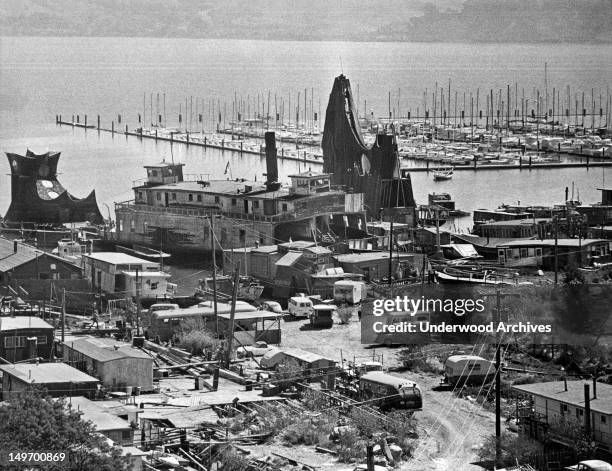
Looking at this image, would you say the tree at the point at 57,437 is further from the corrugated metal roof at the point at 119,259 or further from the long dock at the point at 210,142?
the long dock at the point at 210,142

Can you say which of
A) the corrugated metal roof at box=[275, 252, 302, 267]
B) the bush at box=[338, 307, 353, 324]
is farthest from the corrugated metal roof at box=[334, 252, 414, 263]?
the bush at box=[338, 307, 353, 324]

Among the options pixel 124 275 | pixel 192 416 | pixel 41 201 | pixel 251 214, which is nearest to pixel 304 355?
pixel 192 416

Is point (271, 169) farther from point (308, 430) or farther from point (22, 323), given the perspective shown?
point (308, 430)

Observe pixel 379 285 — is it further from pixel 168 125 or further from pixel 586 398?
pixel 168 125

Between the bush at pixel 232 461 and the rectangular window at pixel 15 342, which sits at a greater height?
the rectangular window at pixel 15 342

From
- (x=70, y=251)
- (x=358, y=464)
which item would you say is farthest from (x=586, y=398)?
(x=70, y=251)
